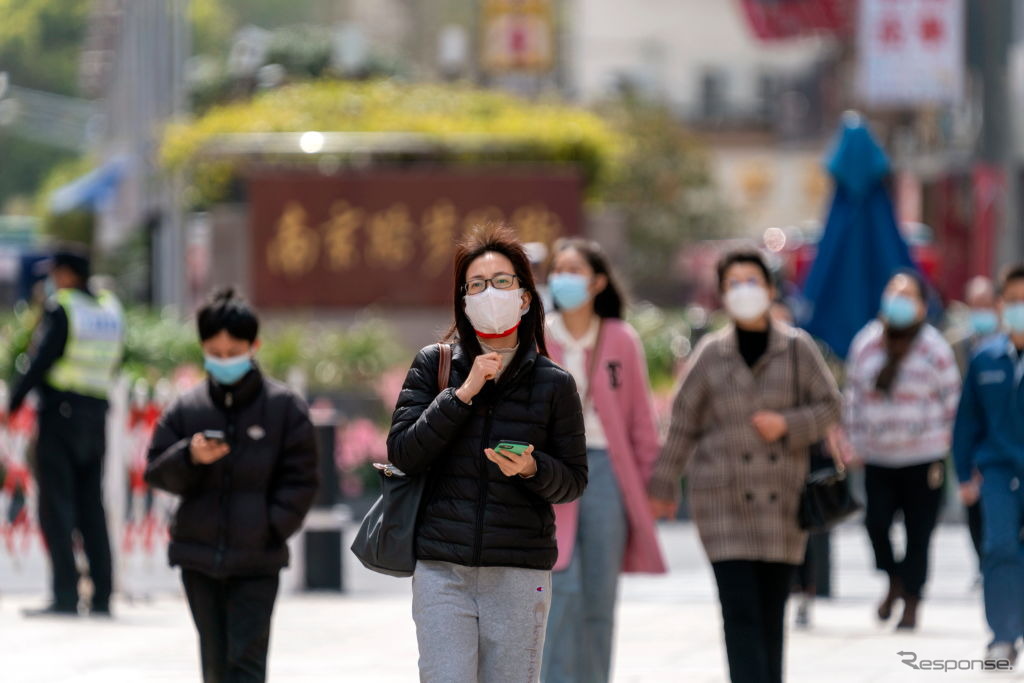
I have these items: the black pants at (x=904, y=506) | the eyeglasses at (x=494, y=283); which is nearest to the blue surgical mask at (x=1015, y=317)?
the black pants at (x=904, y=506)

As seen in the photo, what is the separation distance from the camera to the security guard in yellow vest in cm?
1139

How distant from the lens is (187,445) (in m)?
7.45

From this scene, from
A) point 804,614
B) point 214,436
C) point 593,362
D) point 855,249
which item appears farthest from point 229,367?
point 855,249

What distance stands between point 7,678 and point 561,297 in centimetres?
306

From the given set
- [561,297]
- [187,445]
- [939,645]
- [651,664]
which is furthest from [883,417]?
[187,445]

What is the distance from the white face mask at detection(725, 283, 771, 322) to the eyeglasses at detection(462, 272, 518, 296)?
2289mm

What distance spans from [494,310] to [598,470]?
2.41m

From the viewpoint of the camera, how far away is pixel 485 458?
6066 mm

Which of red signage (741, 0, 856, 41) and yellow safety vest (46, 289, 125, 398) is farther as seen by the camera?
red signage (741, 0, 856, 41)

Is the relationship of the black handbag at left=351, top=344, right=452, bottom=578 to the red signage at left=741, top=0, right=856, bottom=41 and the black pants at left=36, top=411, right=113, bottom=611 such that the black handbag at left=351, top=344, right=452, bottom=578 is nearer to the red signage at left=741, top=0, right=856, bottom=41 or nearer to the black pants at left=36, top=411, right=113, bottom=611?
the black pants at left=36, top=411, right=113, bottom=611

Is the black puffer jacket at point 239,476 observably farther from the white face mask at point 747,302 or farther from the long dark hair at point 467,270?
the white face mask at point 747,302

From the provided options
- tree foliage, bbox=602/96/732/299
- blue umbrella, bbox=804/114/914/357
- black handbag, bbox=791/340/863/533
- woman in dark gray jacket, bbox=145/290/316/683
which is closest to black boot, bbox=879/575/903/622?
black handbag, bbox=791/340/863/533

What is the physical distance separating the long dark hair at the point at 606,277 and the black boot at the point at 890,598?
3.38 meters

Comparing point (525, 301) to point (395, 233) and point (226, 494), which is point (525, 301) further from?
point (395, 233)
